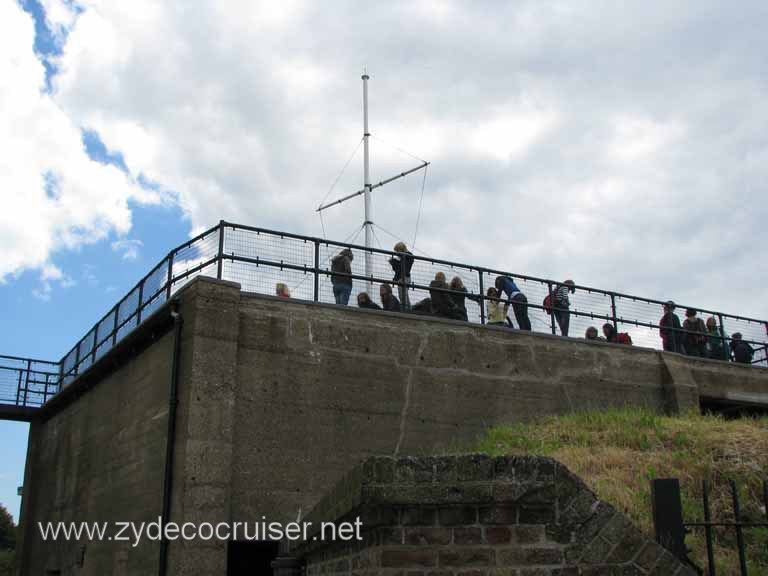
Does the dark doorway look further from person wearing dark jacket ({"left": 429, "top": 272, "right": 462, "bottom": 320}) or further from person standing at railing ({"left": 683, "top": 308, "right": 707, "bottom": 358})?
person standing at railing ({"left": 683, "top": 308, "right": 707, "bottom": 358})

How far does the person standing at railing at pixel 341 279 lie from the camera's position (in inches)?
479

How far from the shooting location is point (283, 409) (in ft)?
35.9

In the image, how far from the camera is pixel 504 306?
555 inches

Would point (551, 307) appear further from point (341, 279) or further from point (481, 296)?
point (341, 279)

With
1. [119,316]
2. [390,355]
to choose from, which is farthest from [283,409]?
[119,316]

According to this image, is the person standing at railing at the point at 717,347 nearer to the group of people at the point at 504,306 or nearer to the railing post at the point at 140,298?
the group of people at the point at 504,306

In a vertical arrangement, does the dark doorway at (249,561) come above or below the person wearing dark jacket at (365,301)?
below

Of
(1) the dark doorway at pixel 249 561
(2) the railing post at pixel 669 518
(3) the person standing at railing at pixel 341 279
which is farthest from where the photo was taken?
(1) the dark doorway at pixel 249 561

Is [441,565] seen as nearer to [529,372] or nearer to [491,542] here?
[491,542]

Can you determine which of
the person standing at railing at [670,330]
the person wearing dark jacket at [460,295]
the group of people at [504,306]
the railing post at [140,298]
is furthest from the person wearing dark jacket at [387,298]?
the person standing at railing at [670,330]

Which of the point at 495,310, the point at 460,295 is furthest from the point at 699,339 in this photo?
the point at 460,295

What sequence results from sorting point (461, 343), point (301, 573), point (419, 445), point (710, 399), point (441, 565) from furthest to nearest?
point (710, 399) < point (461, 343) < point (419, 445) < point (301, 573) < point (441, 565)

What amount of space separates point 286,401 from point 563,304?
19.8ft

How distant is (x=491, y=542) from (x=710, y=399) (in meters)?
12.8
